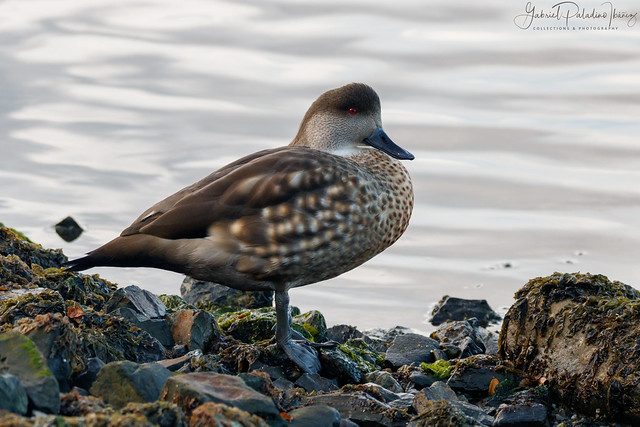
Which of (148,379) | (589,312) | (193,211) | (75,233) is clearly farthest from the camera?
(75,233)

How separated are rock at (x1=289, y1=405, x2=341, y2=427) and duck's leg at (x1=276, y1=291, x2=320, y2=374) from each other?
129cm

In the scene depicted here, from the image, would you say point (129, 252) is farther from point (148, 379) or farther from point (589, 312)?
point (589, 312)

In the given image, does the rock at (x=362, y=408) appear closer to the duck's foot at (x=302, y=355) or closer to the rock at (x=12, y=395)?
the duck's foot at (x=302, y=355)

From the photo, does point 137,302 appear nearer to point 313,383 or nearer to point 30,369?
point 313,383

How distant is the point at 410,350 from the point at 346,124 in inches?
68.5

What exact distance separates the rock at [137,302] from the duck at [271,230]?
0.26 m

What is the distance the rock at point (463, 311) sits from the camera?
9.21 m

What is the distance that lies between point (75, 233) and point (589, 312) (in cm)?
646

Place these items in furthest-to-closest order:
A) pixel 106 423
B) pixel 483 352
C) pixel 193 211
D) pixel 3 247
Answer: pixel 483 352 → pixel 3 247 → pixel 193 211 → pixel 106 423

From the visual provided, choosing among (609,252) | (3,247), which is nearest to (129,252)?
(3,247)

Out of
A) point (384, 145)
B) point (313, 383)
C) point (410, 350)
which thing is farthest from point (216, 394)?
point (384, 145)

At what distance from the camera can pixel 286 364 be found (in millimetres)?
6242

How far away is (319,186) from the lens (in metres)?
6.48

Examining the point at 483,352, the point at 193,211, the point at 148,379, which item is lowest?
the point at 483,352
